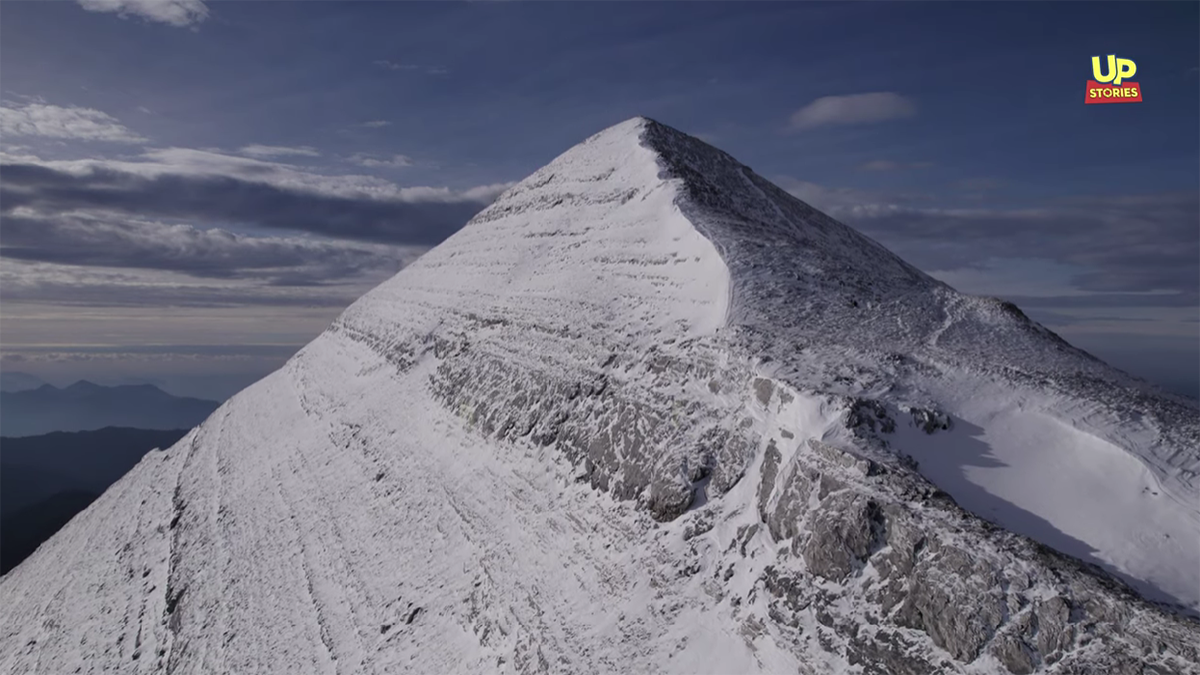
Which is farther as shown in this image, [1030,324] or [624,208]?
[624,208]

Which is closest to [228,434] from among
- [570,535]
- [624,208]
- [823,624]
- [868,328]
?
[624,208]

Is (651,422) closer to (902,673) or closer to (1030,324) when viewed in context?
(902,673)

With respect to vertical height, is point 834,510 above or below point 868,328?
below

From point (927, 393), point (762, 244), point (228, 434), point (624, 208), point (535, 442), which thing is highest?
point (624, 208)

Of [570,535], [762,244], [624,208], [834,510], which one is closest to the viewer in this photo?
[834,510]

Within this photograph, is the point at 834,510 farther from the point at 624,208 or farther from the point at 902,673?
the point at 624,208

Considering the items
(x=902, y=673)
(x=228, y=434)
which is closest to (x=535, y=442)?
(x=902, y=673)

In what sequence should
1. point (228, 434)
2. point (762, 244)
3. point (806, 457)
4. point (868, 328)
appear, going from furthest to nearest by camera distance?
point (228, 434)
point (762, 244)
point (868, 328)
point (806, 457)
